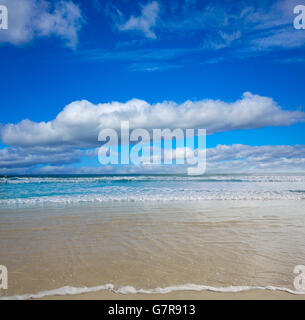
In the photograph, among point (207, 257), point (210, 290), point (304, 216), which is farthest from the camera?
point (304, 216)

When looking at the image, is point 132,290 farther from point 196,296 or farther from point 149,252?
point 149,252

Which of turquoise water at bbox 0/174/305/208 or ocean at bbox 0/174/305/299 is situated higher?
turquoise water at bbox 0/174/305/208

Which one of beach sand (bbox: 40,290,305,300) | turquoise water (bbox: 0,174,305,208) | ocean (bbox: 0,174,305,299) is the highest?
turquoise water (bbox: 0,174,305,208)

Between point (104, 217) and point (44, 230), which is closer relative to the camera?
point (44, 230)

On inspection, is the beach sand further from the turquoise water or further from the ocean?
the turquoise water

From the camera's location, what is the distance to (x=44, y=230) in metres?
7.71

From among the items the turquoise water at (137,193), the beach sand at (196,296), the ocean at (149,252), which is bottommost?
the beach sand at (196,296)

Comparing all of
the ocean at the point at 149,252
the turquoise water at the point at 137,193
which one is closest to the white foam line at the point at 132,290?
the ocean at the point at 149,252

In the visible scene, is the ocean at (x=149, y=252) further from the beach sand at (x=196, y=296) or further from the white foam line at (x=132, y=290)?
the beach sand at (x=196, y=296)

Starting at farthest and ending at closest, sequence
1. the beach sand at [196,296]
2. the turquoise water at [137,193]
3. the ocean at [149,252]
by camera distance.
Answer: the turquoise water at [137,193] < the ocean at [149,252] < the beach sand at [196,296]

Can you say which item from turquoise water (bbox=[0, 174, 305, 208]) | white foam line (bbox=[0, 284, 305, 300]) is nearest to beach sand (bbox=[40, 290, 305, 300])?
white foam line (bbox=[0, 284, 305, 300])
